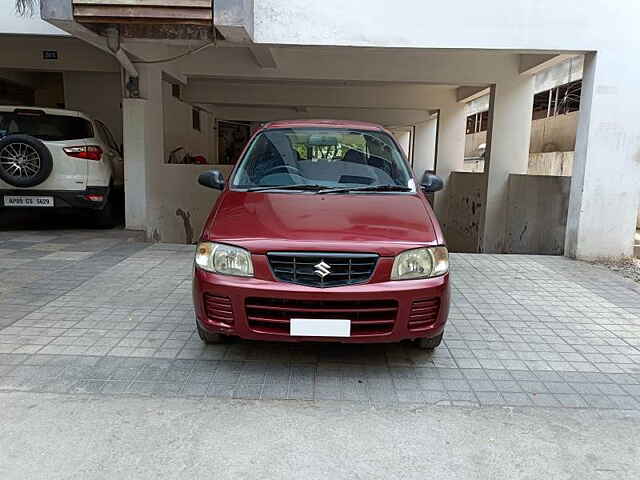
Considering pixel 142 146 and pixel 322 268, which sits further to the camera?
pixel 142 146

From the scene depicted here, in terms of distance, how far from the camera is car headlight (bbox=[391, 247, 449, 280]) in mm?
3350

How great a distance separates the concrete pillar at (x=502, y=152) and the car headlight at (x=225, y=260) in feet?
27.6

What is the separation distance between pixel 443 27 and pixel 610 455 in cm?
548

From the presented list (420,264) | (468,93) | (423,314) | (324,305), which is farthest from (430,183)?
(468,93)

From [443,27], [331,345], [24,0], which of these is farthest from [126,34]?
[331,345]

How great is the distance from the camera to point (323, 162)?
450 centimetres

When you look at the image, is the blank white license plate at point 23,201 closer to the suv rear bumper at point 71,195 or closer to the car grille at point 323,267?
the suv rear bumper at point 71,195

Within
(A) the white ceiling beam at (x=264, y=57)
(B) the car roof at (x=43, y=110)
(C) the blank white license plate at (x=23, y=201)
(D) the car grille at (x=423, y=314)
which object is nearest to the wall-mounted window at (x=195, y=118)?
(A) the white ceiling beam at (x=264, y=57)

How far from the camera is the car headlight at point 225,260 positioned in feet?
11.0

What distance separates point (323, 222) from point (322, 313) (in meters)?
0.62

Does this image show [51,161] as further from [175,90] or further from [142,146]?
[175,90]

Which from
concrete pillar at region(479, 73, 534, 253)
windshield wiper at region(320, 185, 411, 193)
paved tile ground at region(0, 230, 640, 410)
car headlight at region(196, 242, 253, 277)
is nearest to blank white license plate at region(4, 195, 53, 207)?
paved tile ground at region(0, 230, 640, 410)

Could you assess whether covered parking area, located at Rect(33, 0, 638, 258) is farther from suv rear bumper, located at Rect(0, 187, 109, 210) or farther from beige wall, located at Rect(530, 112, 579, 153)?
beige wall, located at Rect(530, 112, 579, 153)

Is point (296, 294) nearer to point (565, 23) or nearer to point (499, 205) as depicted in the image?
point (565, 23)
